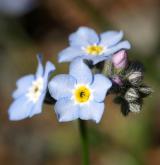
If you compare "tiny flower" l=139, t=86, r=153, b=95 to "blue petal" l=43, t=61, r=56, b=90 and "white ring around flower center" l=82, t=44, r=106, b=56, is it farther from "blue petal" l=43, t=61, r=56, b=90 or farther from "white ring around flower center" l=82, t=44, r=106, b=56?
"blue petal" l=43, t=61, r=56, b=90

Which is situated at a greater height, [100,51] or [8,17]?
[8,17]

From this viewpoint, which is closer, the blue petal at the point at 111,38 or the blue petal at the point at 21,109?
the blue petal at the point at 21,109

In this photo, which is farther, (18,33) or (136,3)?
(136,3)

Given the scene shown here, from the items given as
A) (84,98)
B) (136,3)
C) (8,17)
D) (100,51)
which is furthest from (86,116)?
(136,3)

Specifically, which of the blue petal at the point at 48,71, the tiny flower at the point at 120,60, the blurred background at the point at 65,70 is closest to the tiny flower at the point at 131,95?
the tiny flower at the point at 120,60

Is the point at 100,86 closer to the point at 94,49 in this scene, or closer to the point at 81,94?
the point at 81,94

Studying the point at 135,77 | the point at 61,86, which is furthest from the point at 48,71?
the point at 135,77

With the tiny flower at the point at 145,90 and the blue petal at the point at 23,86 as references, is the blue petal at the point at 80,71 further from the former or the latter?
the blue petal at the point at 23,86

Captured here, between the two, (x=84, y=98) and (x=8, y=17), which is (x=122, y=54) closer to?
(x=84, y=98)
